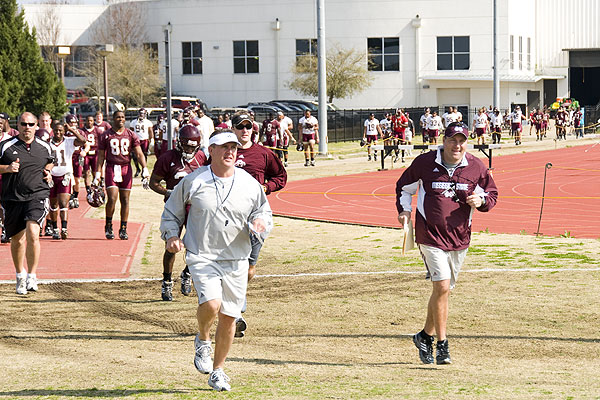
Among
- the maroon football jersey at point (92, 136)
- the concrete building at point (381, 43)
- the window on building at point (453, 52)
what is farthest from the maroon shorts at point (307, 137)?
the window on building at point (453, 52)

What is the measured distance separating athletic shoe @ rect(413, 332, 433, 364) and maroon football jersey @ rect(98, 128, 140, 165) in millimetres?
8406

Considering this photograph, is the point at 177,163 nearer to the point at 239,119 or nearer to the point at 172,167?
the point at 172,167

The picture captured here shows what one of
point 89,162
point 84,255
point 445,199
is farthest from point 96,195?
point 445,199

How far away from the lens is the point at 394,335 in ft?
30.6

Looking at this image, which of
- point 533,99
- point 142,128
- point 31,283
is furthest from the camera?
point 533,99

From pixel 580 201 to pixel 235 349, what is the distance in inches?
621

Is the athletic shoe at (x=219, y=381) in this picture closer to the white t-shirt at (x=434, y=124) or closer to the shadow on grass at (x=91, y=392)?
the shadow on grass at (x=91, y=392)

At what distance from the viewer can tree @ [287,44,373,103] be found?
216 ft

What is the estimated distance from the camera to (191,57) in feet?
238

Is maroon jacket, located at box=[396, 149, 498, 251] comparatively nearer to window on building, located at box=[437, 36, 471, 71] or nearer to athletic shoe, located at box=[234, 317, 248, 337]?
athletic shoe, located at box=[234, 317, 248, 337]

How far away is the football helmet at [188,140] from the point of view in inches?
420

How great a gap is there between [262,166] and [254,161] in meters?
0.10

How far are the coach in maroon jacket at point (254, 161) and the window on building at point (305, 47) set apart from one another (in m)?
59.0

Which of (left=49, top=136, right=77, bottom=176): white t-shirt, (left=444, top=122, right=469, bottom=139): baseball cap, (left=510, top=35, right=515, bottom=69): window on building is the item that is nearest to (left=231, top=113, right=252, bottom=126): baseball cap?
(left=444, top=122, right=469, bottom=139): baseball cap
